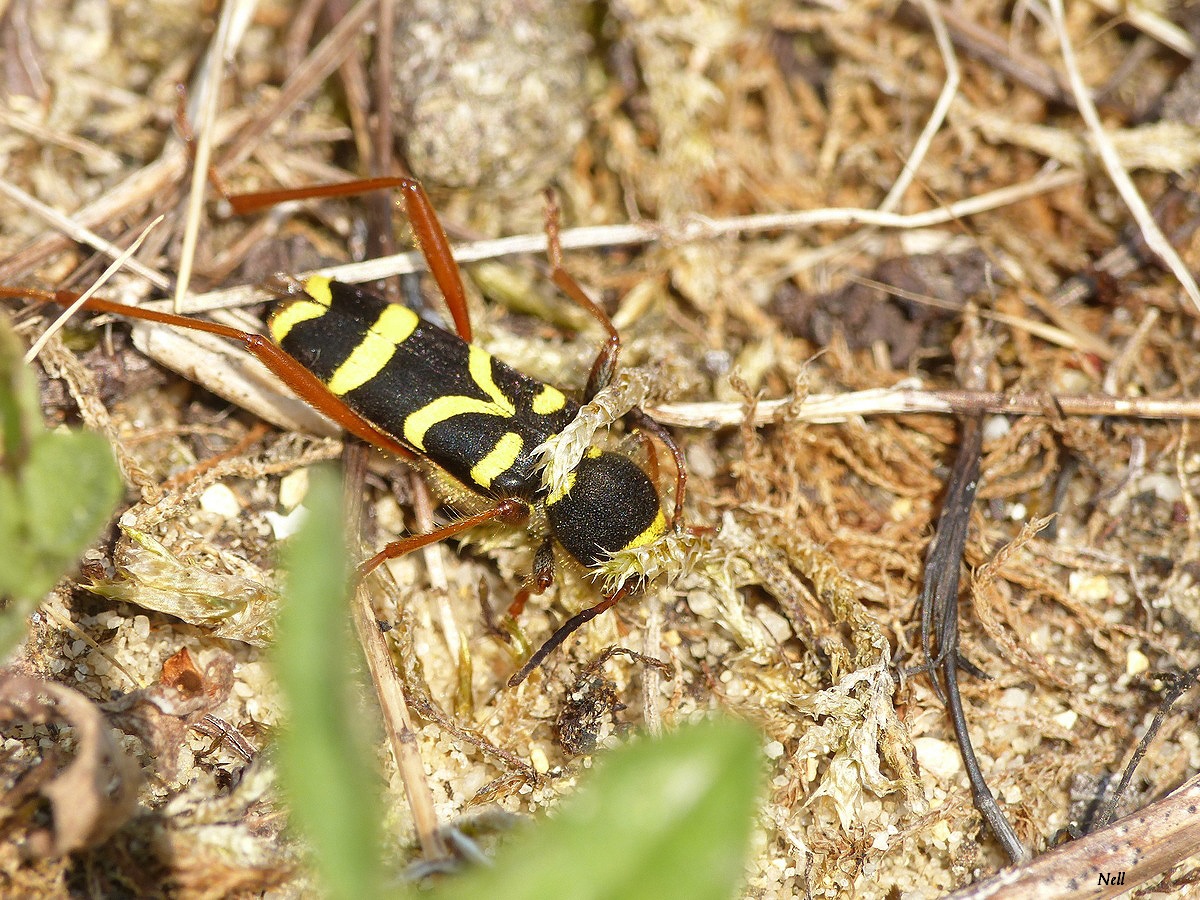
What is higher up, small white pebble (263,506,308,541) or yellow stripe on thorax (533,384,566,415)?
yellow stripe on thorax (533,384,566,415)

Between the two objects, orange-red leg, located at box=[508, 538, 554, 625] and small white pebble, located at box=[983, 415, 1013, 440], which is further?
small white pebble, located at box=[983, 415, 1013, 440]

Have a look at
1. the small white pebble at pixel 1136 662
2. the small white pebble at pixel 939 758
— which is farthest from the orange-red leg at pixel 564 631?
the small white pebble at pixel 1136 662

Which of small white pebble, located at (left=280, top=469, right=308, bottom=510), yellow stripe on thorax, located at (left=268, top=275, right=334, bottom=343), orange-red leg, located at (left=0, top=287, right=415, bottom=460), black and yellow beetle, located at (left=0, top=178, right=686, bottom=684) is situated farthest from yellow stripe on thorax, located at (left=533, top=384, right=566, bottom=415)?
small white pebble, located at (left=280, top=469, right=308, bottom=510)

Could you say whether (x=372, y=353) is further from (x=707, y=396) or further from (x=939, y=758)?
(x=939, y=758)

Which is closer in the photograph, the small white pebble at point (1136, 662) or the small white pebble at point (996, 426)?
the small white pebble at point (1136, 662)

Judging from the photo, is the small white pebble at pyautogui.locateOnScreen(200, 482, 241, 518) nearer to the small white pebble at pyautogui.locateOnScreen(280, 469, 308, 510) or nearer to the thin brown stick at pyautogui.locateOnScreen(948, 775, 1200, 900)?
the small white pebble at pyautogui.locateOnScreen(280, 469, 308, 510)

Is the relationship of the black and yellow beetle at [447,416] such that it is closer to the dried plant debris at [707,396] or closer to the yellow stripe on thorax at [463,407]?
the yellow stripe on thorax at [463,407]
